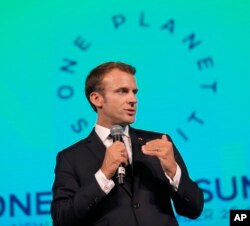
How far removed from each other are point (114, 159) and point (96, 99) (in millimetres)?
330

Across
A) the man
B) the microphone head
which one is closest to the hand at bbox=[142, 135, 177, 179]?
the man

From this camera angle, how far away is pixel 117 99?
1734 millimetres

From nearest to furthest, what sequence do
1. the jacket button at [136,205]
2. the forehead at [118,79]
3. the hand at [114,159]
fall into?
the hand at [114,159]
the jacket button at [136,205]
the forehead at [118,79]

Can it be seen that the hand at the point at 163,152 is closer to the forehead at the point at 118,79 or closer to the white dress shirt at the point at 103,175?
the white dress shirt at the point at 103,175

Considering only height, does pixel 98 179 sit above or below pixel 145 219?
above

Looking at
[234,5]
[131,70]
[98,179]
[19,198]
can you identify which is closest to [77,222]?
[98,179]

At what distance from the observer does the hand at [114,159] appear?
1.53 meters

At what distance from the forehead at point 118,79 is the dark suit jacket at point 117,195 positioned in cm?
20

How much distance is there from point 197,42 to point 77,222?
1496 mm

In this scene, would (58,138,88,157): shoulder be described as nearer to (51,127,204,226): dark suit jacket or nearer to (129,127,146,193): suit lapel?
(51,127,204,226): dark suit jacket

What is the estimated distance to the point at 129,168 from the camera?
1.71m

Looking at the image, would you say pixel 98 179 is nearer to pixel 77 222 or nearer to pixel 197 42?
pixel 77 222

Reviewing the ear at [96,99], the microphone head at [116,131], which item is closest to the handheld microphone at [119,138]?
the microphone head at [116,131]

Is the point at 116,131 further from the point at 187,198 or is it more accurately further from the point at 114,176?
the point at 187,198
